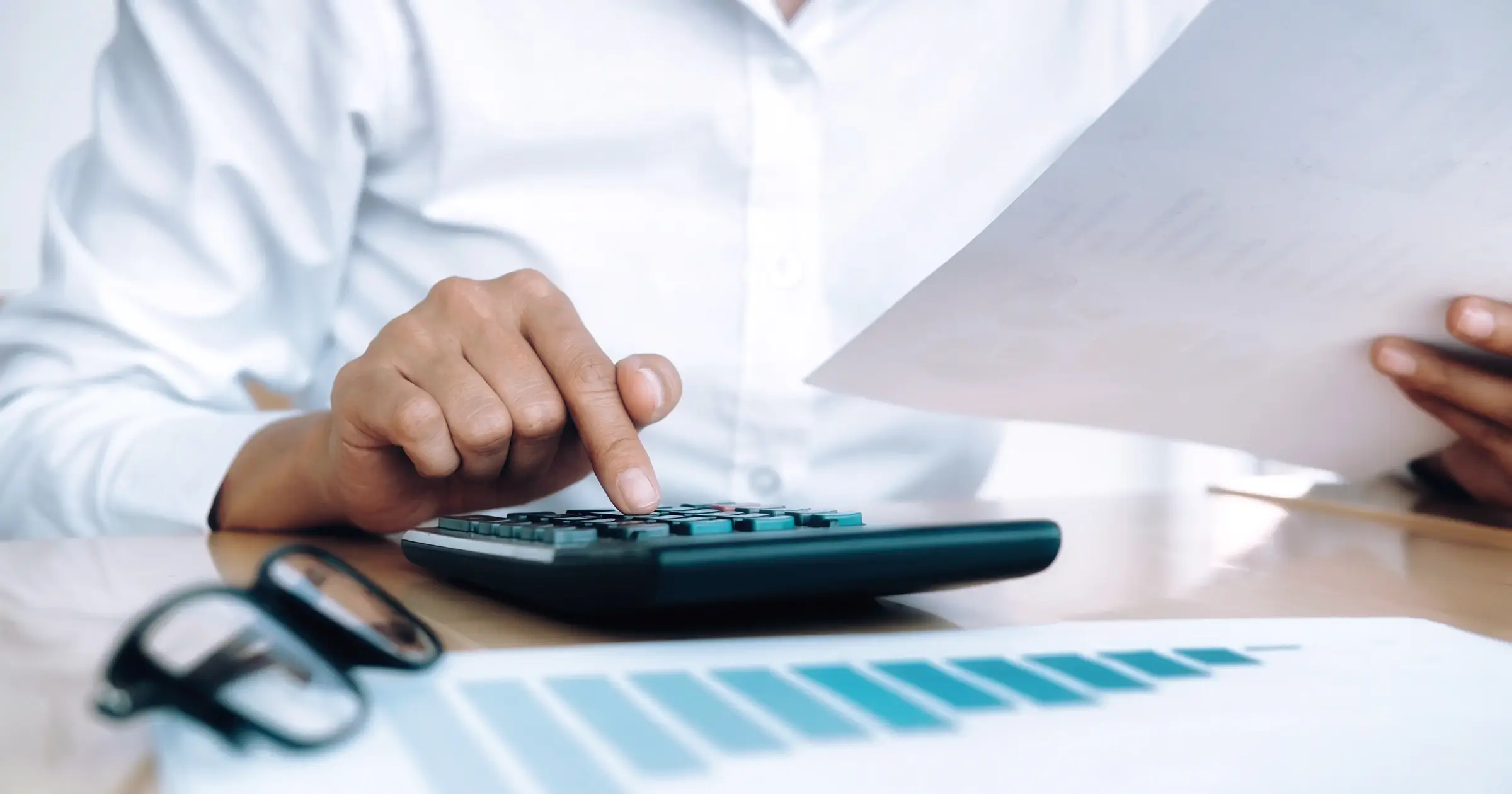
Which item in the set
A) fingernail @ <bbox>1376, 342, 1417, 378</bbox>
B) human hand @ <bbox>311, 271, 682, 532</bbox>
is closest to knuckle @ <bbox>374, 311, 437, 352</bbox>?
human hand @ <bbox>311, 271, 682, 532</bbox>

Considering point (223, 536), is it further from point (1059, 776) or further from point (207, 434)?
point (1059, 776)

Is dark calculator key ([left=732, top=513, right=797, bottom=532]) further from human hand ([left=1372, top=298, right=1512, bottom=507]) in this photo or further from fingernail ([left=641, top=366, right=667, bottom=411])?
human hand ([left=1372, top=298, right=1512, bottom=507])

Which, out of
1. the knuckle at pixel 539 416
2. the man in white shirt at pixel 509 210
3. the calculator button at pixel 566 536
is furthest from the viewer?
the man in white shirt at pixel 509 210

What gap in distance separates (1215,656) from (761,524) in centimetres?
11

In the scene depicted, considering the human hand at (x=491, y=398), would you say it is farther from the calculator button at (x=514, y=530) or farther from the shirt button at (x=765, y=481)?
the shirt button at (x=765, y=481)

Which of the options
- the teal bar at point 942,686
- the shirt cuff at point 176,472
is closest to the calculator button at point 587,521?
the teal bar at point 942,686

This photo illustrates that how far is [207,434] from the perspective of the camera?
20.9 inches

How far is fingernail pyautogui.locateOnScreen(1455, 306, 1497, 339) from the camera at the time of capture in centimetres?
48

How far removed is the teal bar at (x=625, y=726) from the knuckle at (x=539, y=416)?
0.56 ft

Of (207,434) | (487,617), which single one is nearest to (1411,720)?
(487,617)

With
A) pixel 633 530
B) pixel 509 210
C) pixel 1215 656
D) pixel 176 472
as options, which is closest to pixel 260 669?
pixel 633 530

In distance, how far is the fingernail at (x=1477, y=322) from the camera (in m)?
0.48

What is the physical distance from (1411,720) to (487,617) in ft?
0.69

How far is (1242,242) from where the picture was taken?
0.44 m
